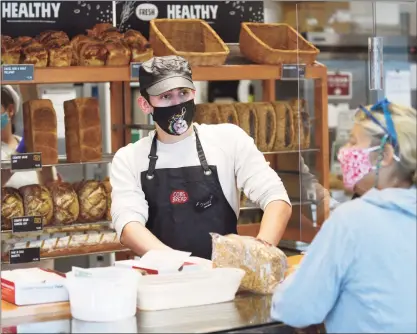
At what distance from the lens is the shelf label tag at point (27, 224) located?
4.39 m

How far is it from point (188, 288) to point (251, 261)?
296 millimetres

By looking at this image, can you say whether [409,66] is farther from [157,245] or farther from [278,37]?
[157,245]

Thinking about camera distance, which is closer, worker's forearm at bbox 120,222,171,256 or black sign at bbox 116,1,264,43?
worker's forearm at bbox 120,222,171,256

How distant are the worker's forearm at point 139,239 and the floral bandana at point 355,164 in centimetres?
109

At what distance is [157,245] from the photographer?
3293mm

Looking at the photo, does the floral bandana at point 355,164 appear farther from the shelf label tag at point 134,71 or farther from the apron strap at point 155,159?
the shelf label tag at point 134,71

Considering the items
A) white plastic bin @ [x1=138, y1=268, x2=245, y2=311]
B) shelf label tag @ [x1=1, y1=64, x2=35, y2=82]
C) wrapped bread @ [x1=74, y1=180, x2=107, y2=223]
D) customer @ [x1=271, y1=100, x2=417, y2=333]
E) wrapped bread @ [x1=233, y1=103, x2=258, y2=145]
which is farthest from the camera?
wrapped bread @ [x1=233, y1=103, x2=258, y2=145]

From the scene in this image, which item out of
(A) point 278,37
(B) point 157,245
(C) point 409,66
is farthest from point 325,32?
(B) point 157,245

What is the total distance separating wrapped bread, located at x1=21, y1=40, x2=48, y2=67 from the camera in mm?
4395

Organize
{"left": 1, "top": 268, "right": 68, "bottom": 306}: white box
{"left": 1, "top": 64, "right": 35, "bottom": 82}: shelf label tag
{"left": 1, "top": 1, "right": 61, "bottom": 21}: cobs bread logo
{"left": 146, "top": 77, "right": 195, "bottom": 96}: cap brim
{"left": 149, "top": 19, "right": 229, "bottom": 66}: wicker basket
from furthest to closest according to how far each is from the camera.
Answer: {"left": 1, "top": 1, "right": 61, "bottom": 21}: cobs bread logo
{"left": 149, "top": 19, "right": 229, "bottom": 66}: wicker basket
{"left": 1, "top": 64, "right": 35, "bottom": 82}: shelf label tag
{"left": 146, "top": 77, "right": 195, "bottom": 96}: cap brim
{"left": 1, "top": 268, "right": 68, "bottom": 306}: white box

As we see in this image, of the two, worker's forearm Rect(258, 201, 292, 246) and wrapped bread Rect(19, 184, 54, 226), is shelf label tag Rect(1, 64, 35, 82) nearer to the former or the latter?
wrapped bread Rect(19, 184, 54, 226)

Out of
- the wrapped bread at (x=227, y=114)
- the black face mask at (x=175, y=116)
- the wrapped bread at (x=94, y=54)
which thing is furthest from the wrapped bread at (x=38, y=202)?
the black face mask at (x=175, y=116)

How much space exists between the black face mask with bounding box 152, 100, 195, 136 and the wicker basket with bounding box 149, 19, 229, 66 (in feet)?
3.51

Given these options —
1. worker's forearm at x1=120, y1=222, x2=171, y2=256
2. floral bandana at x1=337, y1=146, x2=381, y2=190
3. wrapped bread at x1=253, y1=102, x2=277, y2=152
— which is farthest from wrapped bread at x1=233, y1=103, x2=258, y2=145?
floral bandana at x1=337, y1=146, x2=381, y2=190
